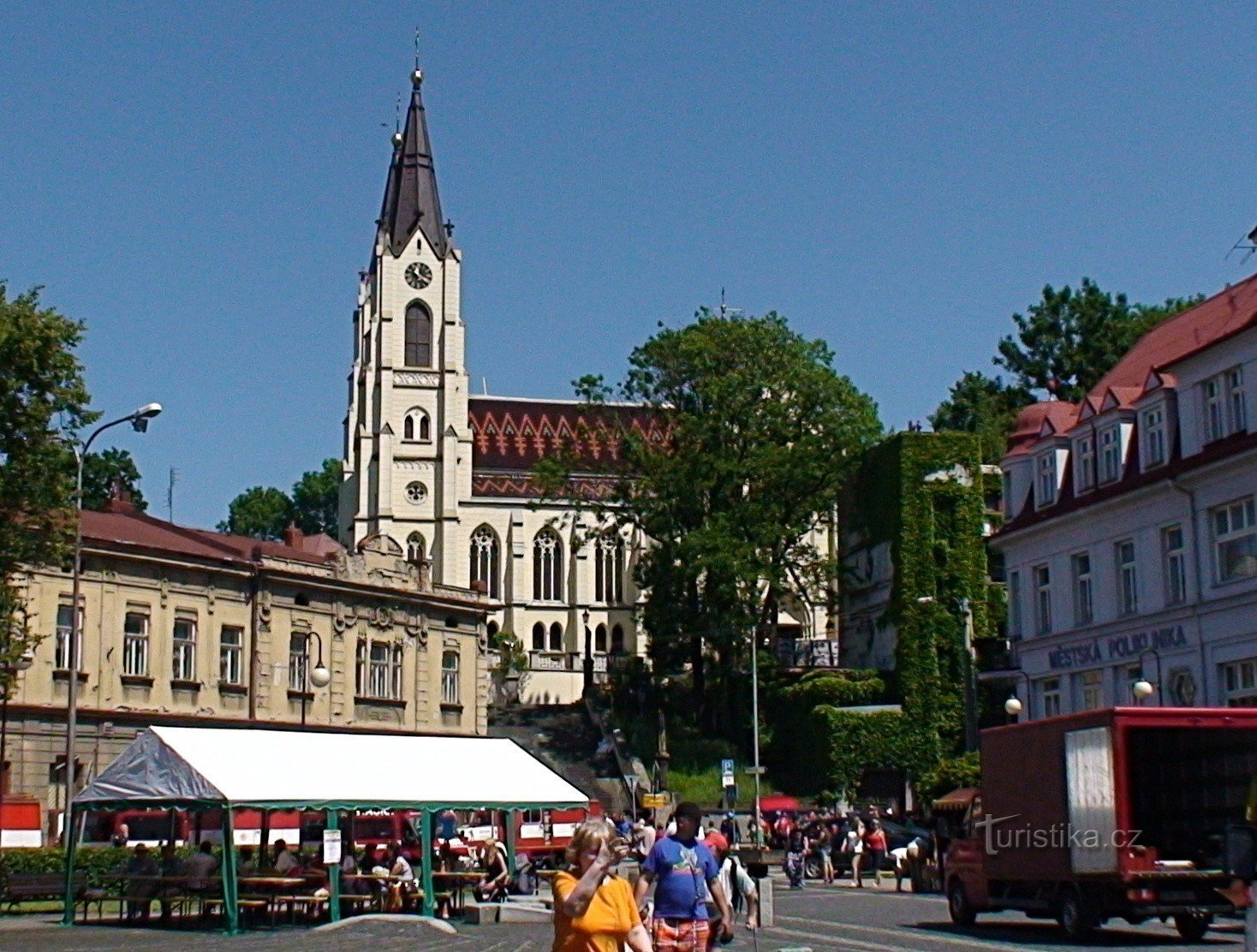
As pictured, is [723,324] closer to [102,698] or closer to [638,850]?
[102,698]

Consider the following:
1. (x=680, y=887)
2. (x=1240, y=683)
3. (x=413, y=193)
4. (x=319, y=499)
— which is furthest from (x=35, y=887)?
(x=319, y=499)

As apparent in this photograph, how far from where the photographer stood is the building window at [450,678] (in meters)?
61.0

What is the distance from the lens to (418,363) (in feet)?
374

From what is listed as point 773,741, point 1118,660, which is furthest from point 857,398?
point 1118,660

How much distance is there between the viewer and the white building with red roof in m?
34.5

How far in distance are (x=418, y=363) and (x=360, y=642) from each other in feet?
191

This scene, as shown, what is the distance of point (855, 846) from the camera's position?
44.5 metres

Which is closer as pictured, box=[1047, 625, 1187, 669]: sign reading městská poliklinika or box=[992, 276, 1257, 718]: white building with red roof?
box=[992, 276, 1257, 718]: white building with red roof

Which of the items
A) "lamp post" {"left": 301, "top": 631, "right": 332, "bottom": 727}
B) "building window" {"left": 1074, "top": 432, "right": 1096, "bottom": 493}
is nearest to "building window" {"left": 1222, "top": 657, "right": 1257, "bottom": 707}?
"building window" {"left": 1074, "top": 432, "right": 1096, "bottom": 493}

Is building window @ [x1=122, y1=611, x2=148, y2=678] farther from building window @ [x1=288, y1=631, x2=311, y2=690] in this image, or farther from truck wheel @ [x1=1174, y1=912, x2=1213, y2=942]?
truck wheel @ [x1=1174, y1=912, x2=1213, y2=942]

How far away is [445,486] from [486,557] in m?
5.12

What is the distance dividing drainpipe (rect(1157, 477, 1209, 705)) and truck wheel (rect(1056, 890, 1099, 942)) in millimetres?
13064

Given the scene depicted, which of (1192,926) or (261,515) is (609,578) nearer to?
(261,515)

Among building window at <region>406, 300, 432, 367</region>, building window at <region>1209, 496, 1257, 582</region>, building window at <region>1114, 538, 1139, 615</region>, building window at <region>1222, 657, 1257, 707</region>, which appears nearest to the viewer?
building window at <region>1222, 657, 1257, 707</region>
